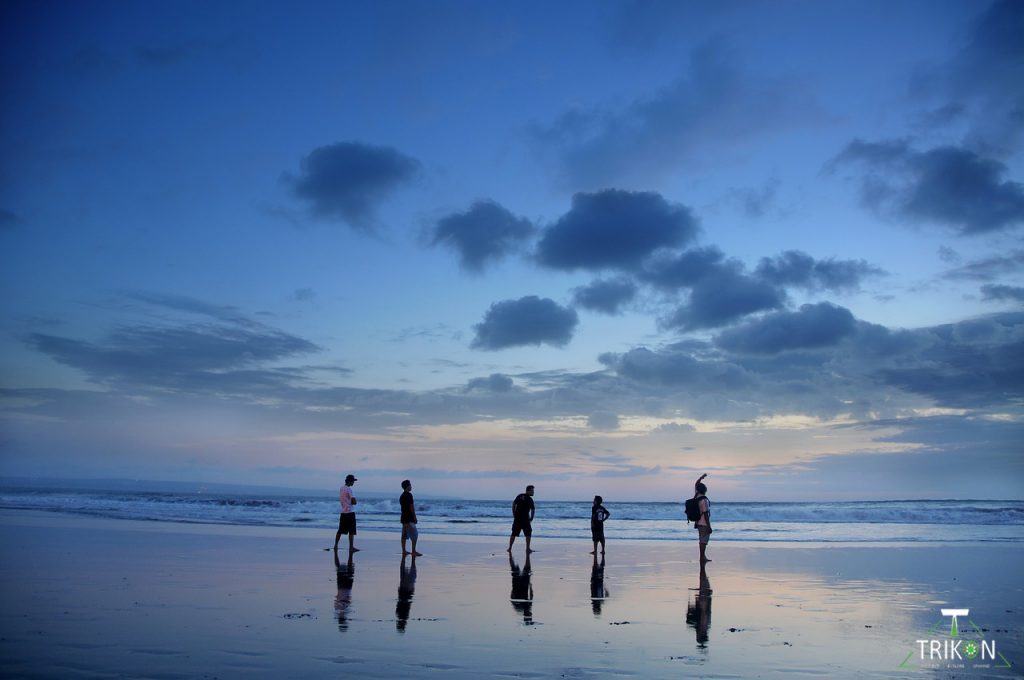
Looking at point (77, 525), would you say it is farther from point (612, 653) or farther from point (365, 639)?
point (612, 653)

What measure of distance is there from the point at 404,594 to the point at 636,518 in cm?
4227

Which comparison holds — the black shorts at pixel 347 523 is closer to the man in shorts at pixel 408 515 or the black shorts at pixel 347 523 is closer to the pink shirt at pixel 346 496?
the pink shirt at pixel 346 496

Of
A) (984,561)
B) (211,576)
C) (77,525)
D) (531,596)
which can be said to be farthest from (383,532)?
(984,561)

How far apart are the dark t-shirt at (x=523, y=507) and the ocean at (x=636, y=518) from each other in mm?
10393

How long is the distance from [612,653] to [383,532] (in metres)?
24.5

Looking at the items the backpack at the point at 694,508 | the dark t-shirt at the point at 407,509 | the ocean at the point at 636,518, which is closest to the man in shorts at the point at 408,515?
the dark t-shirt at the point at 407,509

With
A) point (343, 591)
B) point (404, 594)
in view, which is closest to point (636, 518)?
point (404, 594)

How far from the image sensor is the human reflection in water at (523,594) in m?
11.4

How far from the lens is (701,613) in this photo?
11.9 metres

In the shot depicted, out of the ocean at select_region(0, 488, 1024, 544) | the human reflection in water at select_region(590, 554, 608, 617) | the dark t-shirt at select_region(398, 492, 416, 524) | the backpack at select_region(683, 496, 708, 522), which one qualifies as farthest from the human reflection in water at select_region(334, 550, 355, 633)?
the ocean at select_region(0, 488, 1024, 544)

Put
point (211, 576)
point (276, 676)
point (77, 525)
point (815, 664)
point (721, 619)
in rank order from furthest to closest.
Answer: point (77, 525) → point (211, 576) → point (721, 619) → point (815, 664) → point (276, 676)

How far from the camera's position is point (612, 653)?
874 cm

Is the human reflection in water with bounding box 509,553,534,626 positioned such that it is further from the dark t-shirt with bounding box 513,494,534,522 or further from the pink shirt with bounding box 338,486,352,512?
the pink shirt with bounding box 338,486,352,512

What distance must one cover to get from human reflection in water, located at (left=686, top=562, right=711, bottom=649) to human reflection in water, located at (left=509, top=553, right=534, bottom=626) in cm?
238
